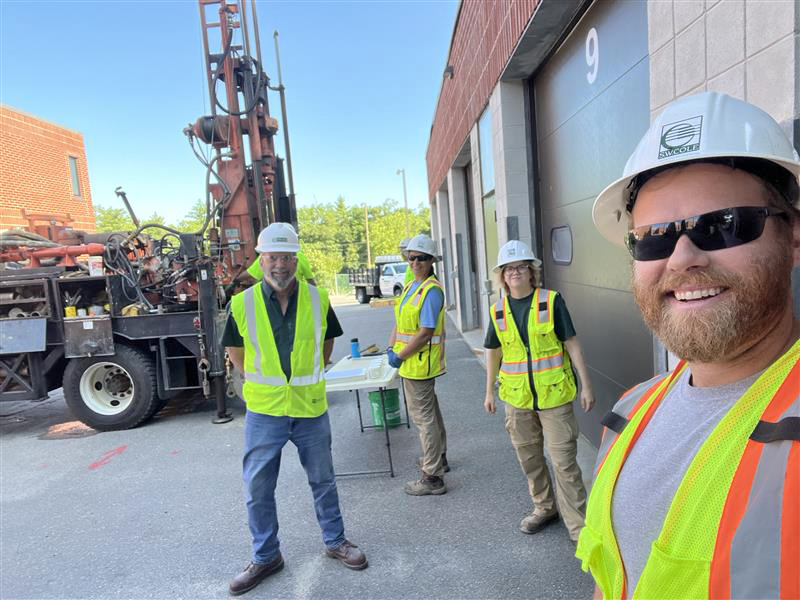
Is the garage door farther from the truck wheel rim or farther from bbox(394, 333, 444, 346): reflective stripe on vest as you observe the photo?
the truck wheel rim

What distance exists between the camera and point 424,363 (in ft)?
13.2

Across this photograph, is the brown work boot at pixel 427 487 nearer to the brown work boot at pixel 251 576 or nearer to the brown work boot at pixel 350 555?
the brown work boot at pixel 350 555

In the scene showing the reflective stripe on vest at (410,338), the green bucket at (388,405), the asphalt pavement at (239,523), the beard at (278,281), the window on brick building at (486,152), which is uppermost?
the window on brick building at (486,152)

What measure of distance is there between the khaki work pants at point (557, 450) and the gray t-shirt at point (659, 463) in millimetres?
2074

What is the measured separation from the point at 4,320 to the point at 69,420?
168 centimetres

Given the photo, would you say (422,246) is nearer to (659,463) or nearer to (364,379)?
(364,379)

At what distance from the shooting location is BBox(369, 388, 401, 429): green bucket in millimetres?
5398

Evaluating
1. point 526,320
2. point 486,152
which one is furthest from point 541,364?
point 486,152

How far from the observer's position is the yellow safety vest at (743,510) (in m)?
0.74

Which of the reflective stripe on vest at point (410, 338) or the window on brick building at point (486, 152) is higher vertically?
the window on brick building at point (486, 152)

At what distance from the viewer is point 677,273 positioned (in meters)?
1.01

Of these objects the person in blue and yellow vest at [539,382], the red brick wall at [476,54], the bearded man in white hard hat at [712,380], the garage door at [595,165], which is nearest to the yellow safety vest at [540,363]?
the person in blue and yellow vest at [539,382]

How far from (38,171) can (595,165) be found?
18.4 m

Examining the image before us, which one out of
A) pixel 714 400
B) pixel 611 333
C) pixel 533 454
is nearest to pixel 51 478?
pixel 533 454
